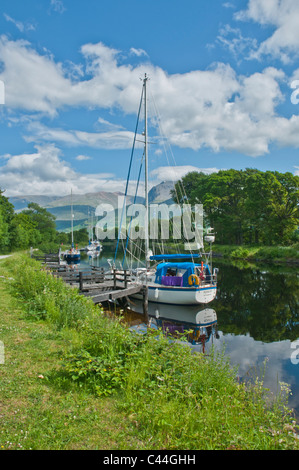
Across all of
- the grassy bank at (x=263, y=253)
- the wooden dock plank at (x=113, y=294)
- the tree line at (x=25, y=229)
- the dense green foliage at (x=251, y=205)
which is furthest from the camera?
the dense green foliage at (x=251, y=205)

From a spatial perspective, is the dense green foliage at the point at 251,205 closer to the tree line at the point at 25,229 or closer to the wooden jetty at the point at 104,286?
the wooden jetty at the point at 104,286

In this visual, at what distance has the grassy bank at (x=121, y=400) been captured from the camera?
167 inches

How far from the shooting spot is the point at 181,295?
1939 cm

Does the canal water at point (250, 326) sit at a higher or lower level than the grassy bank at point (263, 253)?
lower

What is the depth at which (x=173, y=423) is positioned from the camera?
14.9 feet

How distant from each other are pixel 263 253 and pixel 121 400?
165 feet

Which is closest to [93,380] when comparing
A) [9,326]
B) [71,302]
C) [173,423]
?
[173,423]

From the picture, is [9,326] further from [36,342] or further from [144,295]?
[144,295]

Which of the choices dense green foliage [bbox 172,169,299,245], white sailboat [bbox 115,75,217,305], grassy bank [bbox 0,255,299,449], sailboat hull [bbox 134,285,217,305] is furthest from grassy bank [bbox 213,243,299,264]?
grassy bank [bbox 0,255,299,449]

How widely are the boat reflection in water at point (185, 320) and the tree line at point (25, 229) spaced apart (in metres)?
29.4

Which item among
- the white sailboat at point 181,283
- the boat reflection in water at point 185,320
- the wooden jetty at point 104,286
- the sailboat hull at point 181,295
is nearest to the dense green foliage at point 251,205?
the white sailboat at point 181,283

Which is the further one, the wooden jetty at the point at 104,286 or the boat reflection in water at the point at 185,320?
the wooden jetty at the point at 104,286

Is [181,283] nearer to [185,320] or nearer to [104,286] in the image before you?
[185,320]

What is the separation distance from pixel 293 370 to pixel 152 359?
6933 mm
